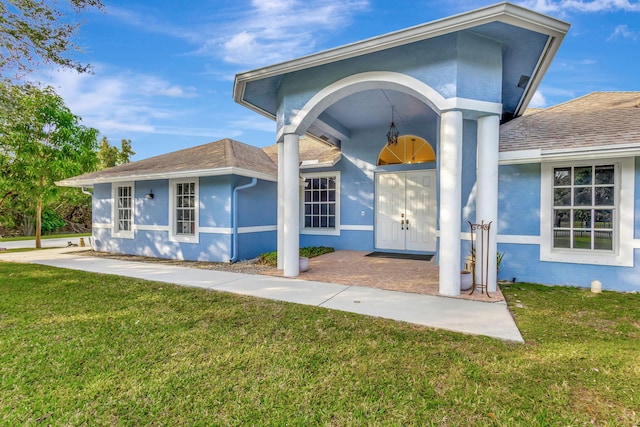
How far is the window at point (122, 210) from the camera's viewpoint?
10039mm

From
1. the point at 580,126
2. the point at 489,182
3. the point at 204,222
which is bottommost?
the point at 204,222

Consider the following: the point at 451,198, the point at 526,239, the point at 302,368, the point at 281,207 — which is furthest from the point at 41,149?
the point at 526,239

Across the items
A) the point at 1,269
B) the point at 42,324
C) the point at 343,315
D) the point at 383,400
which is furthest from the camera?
the point at 1,269

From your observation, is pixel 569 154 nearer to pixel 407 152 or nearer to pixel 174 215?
pixel 407 152

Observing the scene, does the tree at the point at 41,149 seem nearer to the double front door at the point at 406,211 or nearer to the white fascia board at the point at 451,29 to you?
the white fascia board at the point at 451,29

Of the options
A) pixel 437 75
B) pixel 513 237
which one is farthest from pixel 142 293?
pixel 513 237

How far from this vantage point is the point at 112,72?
36.8 ft

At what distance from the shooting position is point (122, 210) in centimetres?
1023

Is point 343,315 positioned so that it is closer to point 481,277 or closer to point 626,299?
point 481,277

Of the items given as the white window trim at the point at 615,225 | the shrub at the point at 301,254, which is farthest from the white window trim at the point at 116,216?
the white window trim at the point at 615,225

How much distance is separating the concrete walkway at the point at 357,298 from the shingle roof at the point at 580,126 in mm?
3338

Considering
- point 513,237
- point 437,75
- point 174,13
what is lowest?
point 513,237

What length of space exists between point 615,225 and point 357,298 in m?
4.95

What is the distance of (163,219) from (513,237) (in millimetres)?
9459
